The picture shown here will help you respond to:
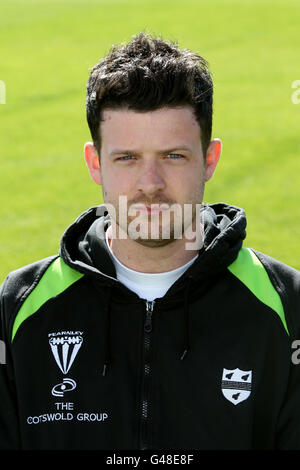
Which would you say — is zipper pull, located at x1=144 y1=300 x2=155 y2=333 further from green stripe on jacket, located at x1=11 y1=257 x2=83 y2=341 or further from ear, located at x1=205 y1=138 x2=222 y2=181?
ear, located at x1=205 y1=138 x2=222 y2=181

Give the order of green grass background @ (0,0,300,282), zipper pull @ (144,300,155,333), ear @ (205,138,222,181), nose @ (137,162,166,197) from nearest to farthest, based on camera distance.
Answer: nose @ (137,162,166,197), zipper pull @ (144,300,155,333), ear @ (205,138,222,181), green grass background @ (0,0,300,282)

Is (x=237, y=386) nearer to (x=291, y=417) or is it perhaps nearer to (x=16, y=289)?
(x=291, y=417)

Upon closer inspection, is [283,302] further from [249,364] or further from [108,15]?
[108,15]

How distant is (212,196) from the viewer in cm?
823

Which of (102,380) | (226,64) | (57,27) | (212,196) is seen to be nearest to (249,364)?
(102,380)

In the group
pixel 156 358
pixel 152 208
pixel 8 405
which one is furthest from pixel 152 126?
pixel 8 405

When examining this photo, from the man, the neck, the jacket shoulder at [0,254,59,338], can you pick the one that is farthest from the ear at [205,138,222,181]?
→ the jacket shoulder at [0,254,59,338]

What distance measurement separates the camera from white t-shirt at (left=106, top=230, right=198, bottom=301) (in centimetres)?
269

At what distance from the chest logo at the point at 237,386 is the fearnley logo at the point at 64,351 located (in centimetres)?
46

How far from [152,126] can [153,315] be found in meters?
0.57

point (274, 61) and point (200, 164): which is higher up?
point (274, 61)

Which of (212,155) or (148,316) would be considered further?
(212,155)

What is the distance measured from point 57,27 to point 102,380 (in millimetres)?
13128

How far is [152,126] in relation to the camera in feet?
8.38
